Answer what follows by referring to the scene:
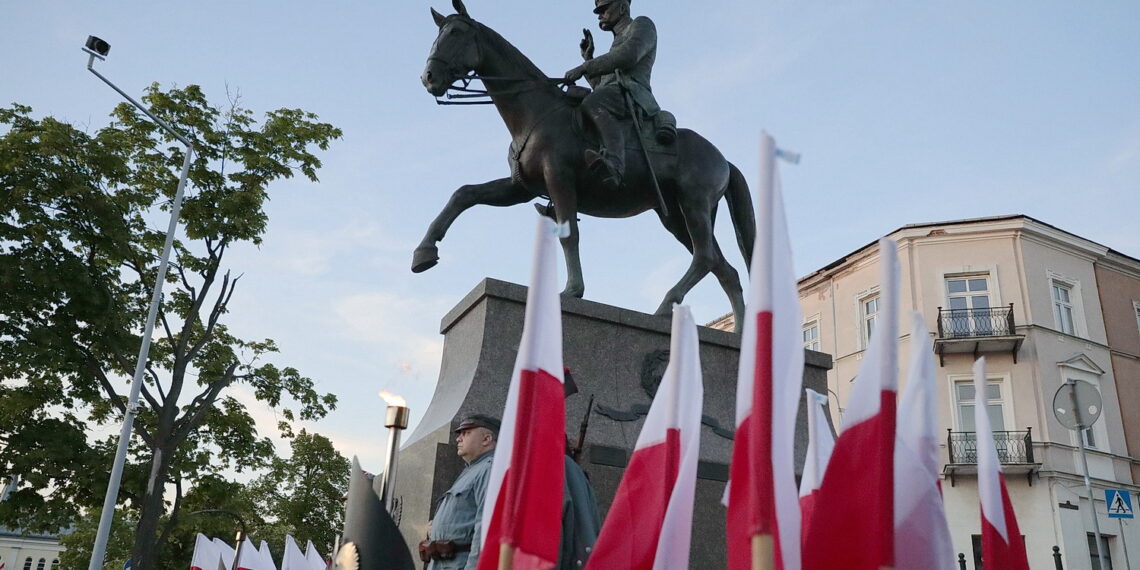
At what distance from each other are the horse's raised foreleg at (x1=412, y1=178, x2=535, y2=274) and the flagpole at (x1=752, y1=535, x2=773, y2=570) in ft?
15.2

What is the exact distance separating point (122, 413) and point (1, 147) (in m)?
5.31

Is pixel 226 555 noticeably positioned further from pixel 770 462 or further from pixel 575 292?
pixel 770 462

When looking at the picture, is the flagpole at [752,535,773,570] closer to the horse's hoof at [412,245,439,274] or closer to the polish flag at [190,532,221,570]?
the horse's hoof at [412,245,439,274]

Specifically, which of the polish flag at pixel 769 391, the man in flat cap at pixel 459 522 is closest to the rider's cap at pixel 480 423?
the man in flat cap at pixel 459 522

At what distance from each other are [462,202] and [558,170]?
770 mm

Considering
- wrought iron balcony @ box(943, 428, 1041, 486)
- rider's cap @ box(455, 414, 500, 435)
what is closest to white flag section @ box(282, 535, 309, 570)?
→ rider's cap @ box(455, 414, 500, 435)

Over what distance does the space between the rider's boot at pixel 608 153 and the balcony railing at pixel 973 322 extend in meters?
25.2

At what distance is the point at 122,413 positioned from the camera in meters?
17.6

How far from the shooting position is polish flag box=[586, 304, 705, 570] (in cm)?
304

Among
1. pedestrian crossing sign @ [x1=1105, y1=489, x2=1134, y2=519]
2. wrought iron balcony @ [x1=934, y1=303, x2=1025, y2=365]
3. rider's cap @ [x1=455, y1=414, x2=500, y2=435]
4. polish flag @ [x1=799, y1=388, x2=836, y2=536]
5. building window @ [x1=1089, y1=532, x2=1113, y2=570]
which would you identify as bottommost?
polish flag @ [x1=799, y1=388, x2=836, y2=536]

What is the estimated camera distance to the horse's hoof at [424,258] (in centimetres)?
661

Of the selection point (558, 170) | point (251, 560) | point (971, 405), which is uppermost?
point (971, 405)

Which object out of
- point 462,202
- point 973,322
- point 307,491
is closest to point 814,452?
point 462,202

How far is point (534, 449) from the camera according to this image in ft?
9.52
